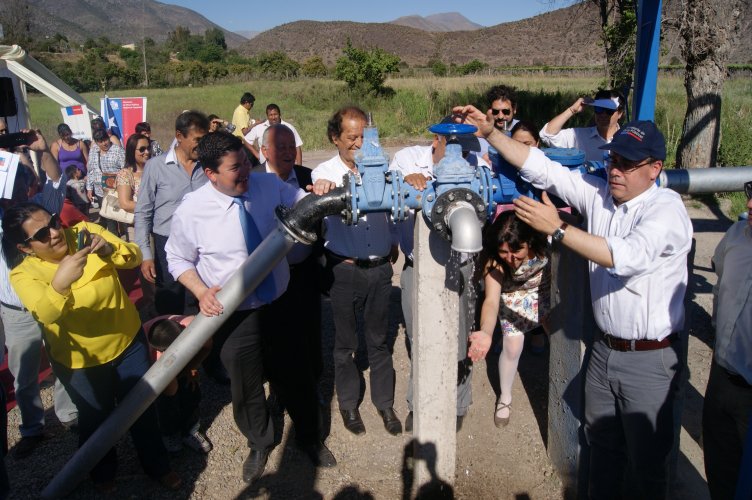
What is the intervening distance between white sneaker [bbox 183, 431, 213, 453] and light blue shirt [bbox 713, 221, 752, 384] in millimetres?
2975

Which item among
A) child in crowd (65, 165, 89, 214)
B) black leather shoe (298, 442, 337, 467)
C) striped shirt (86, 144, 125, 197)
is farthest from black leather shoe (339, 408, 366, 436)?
child in crowd (65, 165, 89, 214)

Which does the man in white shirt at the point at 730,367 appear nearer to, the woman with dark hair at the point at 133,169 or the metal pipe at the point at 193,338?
the metal pipe at the point at 193,338

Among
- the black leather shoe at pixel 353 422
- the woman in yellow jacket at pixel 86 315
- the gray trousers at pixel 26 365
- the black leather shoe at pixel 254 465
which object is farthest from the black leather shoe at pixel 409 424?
the gray trousers at pixel 26 365

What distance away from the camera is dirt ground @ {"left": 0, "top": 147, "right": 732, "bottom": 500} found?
10.4 ft

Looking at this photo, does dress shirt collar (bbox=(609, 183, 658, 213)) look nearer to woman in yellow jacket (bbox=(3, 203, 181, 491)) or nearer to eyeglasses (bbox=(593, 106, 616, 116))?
woman in yellow jacket (bbox=(3, 203, 181, 491))

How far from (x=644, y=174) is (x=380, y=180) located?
43.3 inches

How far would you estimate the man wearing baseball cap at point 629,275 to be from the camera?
7.04 ft

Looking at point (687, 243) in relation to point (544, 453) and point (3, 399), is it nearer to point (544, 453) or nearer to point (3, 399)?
point (544, 453)

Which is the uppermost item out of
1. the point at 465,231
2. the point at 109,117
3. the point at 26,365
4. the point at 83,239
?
the point at 109,117

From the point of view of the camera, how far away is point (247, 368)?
3.13m

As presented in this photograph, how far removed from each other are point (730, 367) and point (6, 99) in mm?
9382

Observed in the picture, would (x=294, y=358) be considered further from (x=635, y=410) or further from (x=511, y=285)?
(x=635, y=410)

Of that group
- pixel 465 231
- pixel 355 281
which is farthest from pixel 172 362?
pixel 465 231

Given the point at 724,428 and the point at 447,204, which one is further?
the point at 724,428
